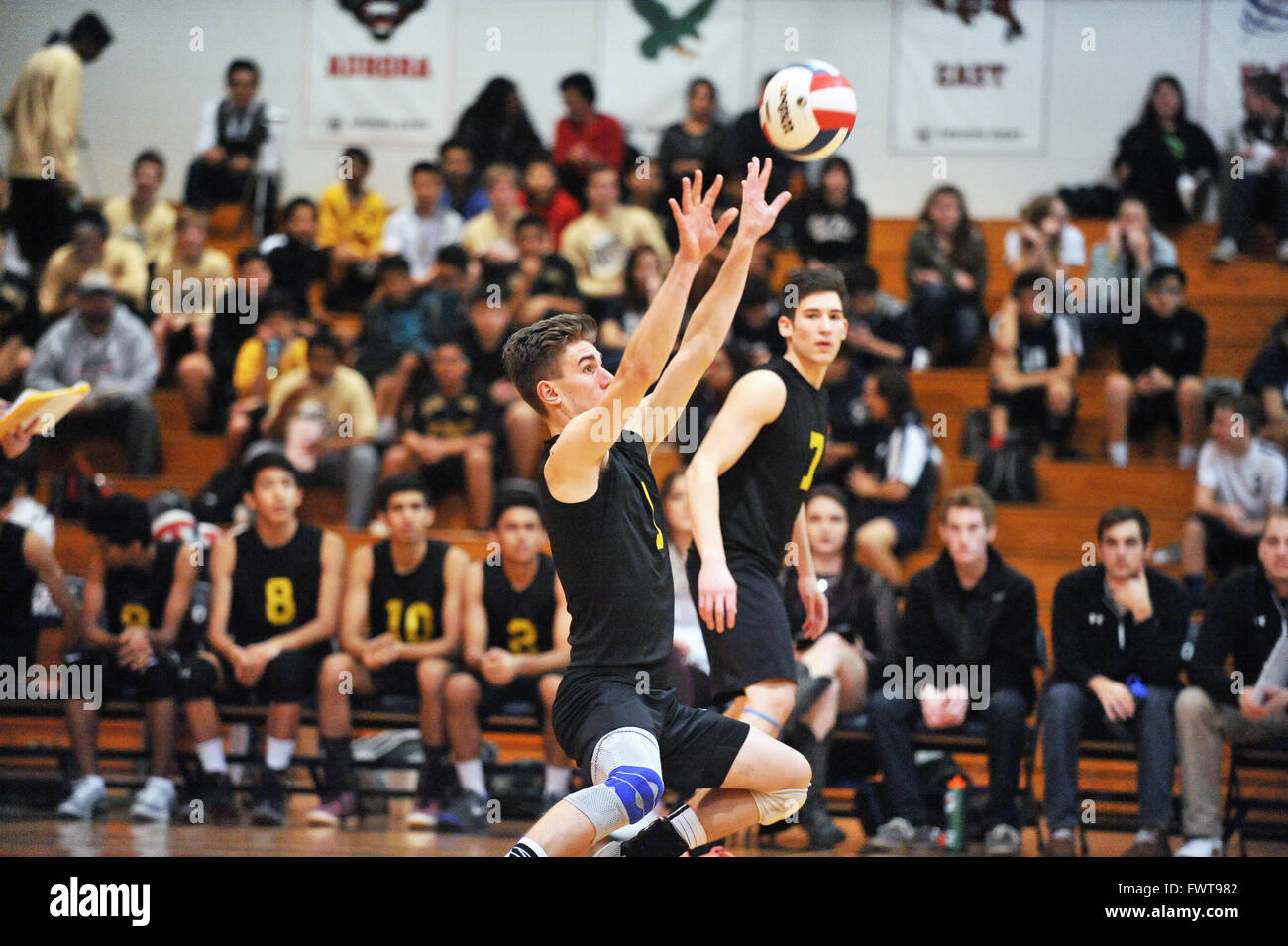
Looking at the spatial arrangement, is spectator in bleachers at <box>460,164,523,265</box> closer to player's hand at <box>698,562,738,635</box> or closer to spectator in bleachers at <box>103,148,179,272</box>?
spectator in bleachers at <box>103,148,179,272</box>

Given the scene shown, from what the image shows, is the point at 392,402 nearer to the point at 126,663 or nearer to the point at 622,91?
the point at 126,663

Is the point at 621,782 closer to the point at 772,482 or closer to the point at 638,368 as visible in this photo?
the point at 638,368

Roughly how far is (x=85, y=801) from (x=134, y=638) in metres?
0.82

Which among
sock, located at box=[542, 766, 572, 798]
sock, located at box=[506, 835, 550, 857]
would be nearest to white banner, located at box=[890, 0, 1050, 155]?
sock, located at box=[542, 766, 572, 798]

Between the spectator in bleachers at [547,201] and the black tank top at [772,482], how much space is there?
20.2ft

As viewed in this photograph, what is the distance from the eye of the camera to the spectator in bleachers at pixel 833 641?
697 cm

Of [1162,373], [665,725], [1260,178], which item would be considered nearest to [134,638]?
[665,725]

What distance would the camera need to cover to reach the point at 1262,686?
670 cm

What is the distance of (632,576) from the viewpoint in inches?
172

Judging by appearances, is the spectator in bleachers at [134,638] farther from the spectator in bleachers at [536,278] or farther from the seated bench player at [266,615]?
the spectator in bleachers at [536,278]

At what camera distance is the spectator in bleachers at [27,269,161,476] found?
10.1 m

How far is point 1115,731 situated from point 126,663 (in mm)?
4868

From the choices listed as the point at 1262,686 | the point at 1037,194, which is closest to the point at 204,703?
the point at 1262,686

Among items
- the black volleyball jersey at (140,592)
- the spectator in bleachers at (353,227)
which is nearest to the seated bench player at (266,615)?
the black volleyball jersey at (140,592)
